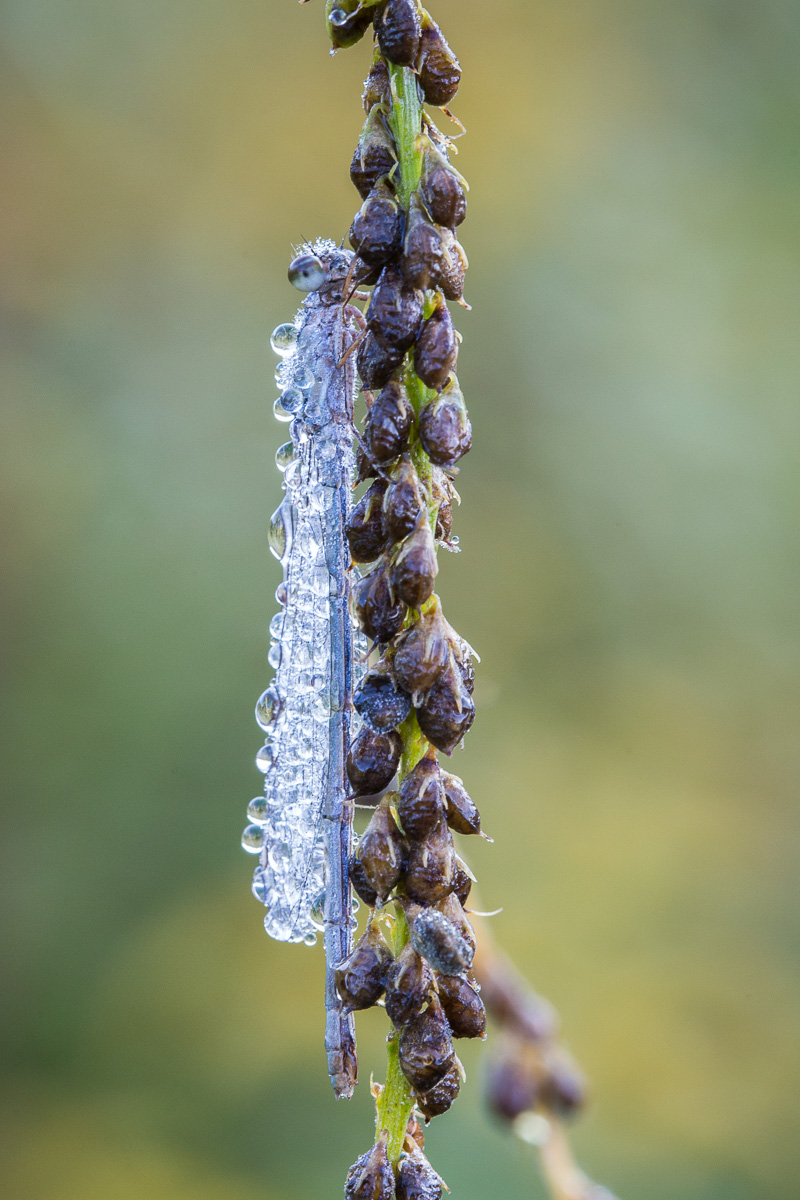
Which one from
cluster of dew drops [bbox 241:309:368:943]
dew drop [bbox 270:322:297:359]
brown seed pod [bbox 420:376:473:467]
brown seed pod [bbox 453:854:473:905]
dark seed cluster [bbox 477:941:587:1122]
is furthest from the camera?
dew drop [bbox 270:322:297:359]

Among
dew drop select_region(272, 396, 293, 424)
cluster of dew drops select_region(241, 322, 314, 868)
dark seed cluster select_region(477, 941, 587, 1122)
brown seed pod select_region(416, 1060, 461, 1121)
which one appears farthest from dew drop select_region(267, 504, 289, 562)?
brown seed pod select_region(416, 1060, 461, 1121)

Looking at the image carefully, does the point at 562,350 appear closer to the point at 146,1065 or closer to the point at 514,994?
the point at 146,1065

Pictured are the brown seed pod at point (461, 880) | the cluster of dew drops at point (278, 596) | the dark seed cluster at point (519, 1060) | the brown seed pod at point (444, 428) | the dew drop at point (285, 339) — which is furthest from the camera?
the dew drop at point (285, 339)

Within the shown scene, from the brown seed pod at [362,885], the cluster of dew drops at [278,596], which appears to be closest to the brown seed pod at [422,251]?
the brown seed pod at [362,885]

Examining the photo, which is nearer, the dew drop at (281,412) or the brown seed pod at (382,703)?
the brown seed pod at (382,703)

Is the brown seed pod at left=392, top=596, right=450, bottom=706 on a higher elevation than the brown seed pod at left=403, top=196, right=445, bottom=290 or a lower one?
lower

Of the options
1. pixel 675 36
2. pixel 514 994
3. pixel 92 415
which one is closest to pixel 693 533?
pixel 675 36

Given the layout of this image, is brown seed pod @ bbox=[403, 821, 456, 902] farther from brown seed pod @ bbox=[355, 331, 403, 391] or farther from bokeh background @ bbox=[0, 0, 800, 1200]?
bokeh background @ bbox=[0, 0, 800, 1200]

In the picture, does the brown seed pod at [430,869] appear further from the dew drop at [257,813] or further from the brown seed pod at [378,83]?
the dew drop at [257,813]
